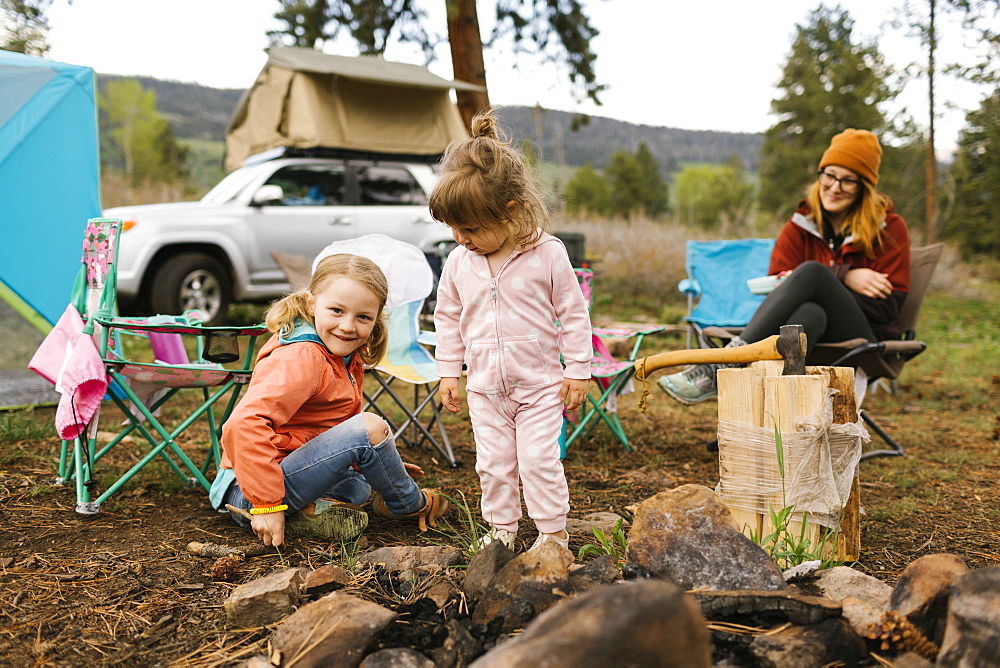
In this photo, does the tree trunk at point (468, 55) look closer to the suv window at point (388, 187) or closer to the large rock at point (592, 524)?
the suv window at point (388, 187)

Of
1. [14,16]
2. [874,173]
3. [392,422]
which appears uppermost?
[14,16]

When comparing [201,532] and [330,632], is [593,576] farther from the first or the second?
[201,532]

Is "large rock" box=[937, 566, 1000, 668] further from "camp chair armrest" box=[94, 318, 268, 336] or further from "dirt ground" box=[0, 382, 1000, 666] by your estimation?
"camp chair armrest" box=[94, 318, 268, 336]

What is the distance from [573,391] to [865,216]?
6.48 ft

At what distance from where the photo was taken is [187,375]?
246 centimetres

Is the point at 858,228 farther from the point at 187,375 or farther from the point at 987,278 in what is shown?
the point at 987,278

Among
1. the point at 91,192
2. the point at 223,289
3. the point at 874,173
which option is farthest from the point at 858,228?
the point at 223,289

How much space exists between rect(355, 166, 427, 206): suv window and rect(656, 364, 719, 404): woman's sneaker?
4.91 m

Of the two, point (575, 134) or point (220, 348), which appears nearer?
point (220, 348)

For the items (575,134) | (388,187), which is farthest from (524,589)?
(575,134)

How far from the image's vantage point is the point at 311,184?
7.00m

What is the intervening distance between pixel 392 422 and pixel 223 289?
3393mm

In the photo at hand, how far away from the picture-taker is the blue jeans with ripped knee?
2.08 m

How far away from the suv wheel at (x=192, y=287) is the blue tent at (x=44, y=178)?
2.20 meters
